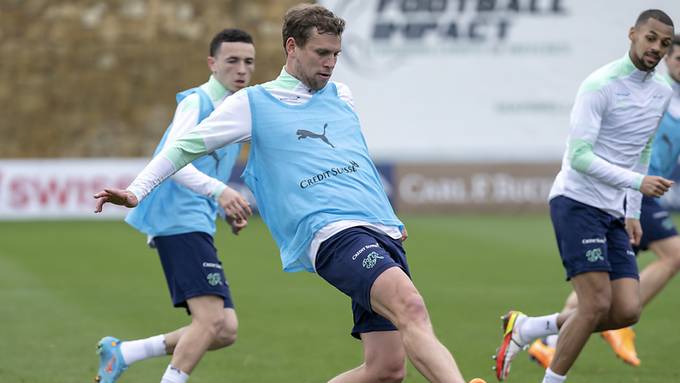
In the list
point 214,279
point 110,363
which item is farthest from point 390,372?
point 110,363

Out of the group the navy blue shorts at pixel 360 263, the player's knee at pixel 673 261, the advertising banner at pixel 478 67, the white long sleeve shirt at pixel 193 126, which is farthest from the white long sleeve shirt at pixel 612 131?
the advertising banner at pixel 478 67

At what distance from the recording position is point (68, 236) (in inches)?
808

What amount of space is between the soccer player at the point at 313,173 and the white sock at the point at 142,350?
6.59ft

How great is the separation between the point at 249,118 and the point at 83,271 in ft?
32.4

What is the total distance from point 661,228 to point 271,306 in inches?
172

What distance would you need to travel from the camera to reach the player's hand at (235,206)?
7000mm

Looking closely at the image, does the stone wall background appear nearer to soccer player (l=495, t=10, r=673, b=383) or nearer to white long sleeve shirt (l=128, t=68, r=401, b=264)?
soccer player (l=495, t=10, r=673, b=383)

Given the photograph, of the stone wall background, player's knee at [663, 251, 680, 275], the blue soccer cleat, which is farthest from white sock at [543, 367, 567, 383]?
the stone wall background

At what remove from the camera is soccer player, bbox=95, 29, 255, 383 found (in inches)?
303

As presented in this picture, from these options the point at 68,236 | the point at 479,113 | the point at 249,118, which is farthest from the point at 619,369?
the point at 479,113

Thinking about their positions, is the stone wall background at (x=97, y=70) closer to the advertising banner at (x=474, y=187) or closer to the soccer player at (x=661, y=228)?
the advertising banner at (x=474, y=187)

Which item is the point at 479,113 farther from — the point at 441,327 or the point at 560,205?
the point at 560,205

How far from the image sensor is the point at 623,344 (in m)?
9.63

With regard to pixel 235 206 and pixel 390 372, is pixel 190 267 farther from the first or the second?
pixel 390 372
